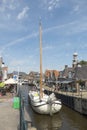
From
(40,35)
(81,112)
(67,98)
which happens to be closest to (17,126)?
(81,112)

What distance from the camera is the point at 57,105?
3597 cm

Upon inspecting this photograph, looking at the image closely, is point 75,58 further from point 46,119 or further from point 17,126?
point 17,126

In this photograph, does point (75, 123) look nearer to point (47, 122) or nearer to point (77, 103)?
point (47, 122)

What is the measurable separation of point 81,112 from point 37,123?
879 centimetres

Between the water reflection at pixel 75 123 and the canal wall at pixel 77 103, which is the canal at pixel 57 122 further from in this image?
the canal wall at pixel 77 103

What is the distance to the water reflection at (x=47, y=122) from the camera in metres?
28.8

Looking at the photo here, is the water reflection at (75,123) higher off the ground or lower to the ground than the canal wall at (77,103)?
lower

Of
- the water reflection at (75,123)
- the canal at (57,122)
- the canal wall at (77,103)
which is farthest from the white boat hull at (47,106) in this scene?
the canal wall at (77,103)

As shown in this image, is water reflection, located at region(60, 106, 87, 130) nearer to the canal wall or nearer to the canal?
the canal

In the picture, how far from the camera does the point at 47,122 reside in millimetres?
31578

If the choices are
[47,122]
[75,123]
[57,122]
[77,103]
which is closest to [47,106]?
[47,122]

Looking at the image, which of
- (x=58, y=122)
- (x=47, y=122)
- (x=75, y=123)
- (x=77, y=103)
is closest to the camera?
(x=75, y=123)

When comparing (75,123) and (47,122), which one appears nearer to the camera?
(75,123)

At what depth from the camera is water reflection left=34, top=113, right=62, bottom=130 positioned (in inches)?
1134
